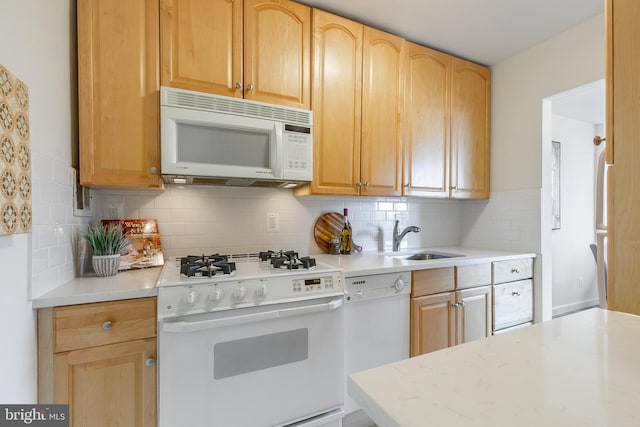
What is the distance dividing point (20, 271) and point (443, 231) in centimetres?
282

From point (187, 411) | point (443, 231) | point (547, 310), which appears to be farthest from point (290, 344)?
point (547, 310)

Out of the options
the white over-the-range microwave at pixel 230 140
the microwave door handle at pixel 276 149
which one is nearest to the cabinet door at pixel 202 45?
the white over-the-range microwave at pixel 230 140

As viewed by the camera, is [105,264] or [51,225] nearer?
[51,225]

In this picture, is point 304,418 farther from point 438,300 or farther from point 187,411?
point 438,300

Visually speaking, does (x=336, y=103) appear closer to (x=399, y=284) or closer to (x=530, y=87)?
(x=399, y=284)

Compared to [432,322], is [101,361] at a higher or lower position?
higher

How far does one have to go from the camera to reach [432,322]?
6.08 ft

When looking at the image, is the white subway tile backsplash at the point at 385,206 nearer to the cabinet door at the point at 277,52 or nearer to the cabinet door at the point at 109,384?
the cabinet door at the point at 277,52

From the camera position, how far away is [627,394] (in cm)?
42

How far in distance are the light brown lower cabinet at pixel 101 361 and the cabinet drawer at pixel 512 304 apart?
84.3 inches

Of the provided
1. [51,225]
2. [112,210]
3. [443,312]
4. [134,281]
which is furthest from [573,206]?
[51,225]

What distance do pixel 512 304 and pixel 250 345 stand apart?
6.38 feet

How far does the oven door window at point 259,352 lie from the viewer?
129 cm

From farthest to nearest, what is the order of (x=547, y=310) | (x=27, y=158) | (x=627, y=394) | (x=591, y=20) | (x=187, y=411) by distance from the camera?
(x=547, y=310) → (x=591, y=20) → (x=187, y=411) → (x=27, y=158) → (x=627, y=394)
